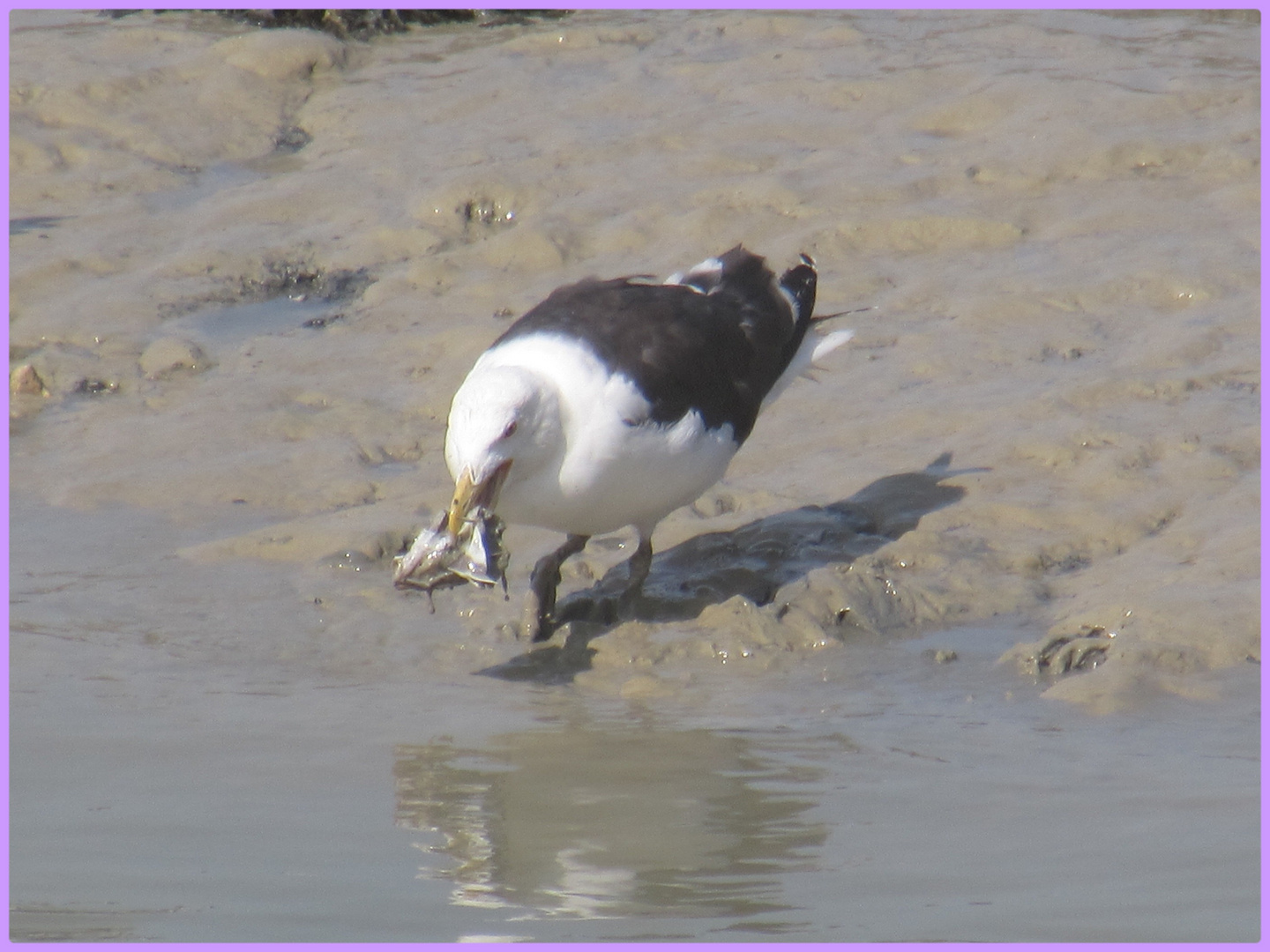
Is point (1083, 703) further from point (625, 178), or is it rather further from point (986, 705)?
point (625, 178)

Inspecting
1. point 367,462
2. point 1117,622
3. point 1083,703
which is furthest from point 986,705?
point 367,462

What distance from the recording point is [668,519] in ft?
19.7

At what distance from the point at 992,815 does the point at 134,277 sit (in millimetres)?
5611

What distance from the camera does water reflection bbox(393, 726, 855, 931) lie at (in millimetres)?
3494

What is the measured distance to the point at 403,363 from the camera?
7266 millimetres

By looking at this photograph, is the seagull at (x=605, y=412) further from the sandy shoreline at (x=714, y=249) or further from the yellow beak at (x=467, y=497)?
the sandy shoreline at (x=714, y=249)

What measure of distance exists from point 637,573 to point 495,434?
1.02 meters

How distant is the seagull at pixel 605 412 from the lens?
15.0 ft

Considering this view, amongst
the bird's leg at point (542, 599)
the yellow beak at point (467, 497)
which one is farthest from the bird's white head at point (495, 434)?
the bird's leg at point (542, 599)

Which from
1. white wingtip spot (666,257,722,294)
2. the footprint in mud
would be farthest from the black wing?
the footprint in mud

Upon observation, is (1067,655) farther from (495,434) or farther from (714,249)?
(714,249)

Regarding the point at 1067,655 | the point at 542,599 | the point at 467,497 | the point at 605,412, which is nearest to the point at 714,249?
the point at 542,599

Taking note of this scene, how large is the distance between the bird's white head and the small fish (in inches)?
1.8

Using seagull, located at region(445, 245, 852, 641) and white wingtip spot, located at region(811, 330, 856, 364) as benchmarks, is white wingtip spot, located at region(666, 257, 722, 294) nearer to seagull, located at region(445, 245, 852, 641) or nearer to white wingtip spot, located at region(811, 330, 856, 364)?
seagull, located at region(445, 245, 852, 641)
